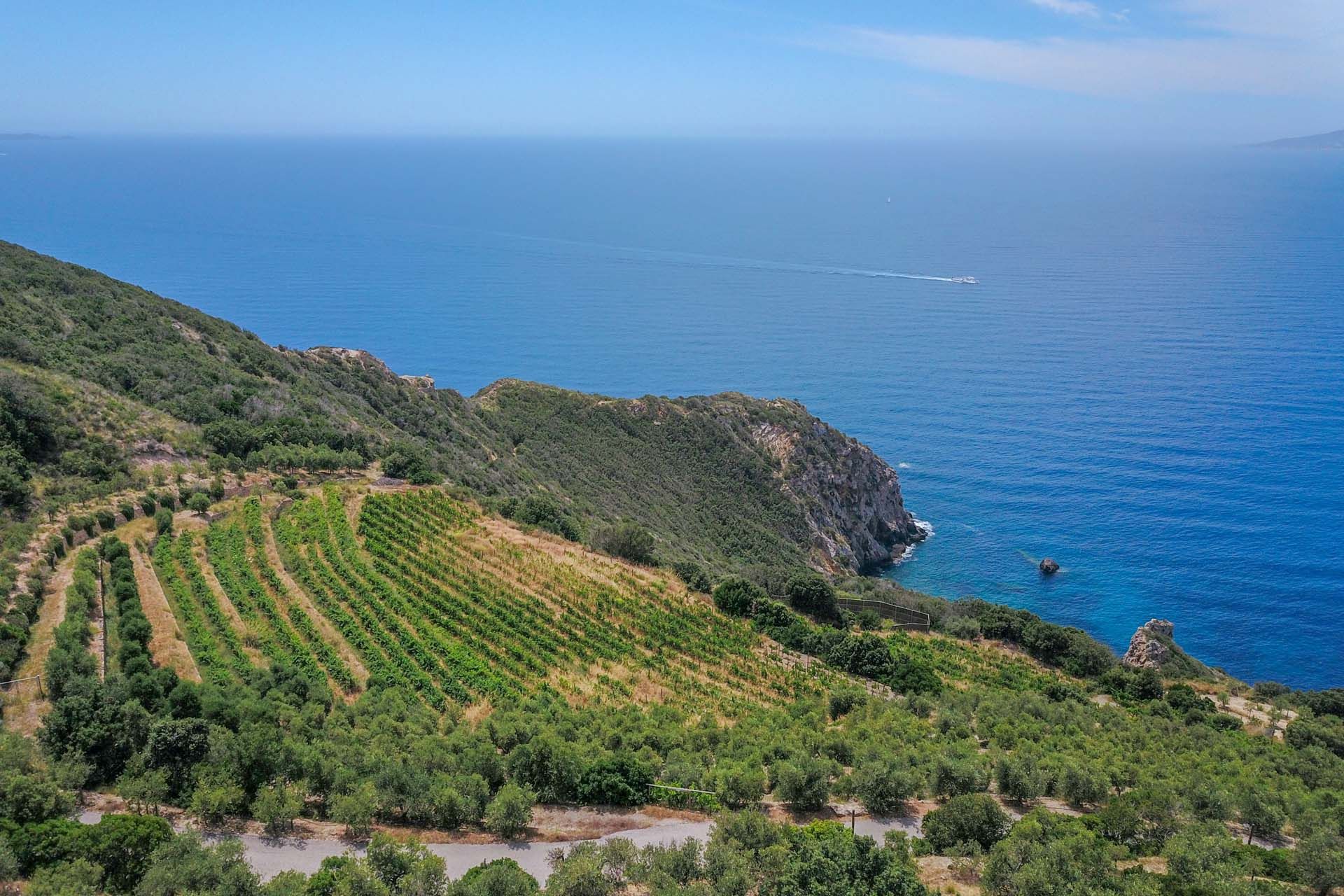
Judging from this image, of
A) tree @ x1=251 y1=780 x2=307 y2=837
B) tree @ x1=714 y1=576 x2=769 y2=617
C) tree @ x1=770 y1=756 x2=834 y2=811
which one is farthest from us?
tree @ x1=714 y1=576 x2=769 y2=617

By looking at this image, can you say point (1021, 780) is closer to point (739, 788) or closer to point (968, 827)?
point (968, 827)

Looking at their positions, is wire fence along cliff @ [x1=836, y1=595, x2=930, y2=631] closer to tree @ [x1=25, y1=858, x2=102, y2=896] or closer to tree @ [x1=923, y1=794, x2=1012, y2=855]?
tree @ [x1=923, y1=794, x2=1012, y2=855]

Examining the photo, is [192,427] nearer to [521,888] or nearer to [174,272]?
[521,888]

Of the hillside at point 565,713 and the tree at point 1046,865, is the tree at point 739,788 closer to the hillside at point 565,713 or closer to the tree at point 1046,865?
the hillside at point 565,713

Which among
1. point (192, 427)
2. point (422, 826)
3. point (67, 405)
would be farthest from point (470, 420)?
point (422, 826)

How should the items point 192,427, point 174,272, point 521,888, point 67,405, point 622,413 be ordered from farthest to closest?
point 174,272
point 622,413
point 192,427
point 67,405
point 521,888

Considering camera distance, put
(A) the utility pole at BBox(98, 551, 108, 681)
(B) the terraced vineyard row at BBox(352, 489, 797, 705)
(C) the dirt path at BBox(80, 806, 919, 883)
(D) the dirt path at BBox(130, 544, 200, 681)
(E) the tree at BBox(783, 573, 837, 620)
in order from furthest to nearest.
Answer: (E) the tree at BBox(783, 573, 837, 620), (B) the terraced vineyard row at BBox(352, 489, 797, 705), (D) the dirt path at BBox(130, 544, 200, 681), (A) the utility pole at BBox(98, 551, 108, 681), (C) the dirt path at BBox(80, 806, 919, 883)

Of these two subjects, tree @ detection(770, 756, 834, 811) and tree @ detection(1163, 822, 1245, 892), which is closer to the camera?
tree @ detection(1163, 822, 1245, 892)

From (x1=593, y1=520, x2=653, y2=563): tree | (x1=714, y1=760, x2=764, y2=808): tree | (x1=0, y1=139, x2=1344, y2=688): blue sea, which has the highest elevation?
(x1=0, y1=139, x2=1344, y2=688): blue sea

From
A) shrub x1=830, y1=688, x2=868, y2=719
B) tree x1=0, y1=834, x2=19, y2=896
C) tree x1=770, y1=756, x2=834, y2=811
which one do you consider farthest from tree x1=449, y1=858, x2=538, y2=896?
shrub x1=830, y1=688, x2=868, y2=719
